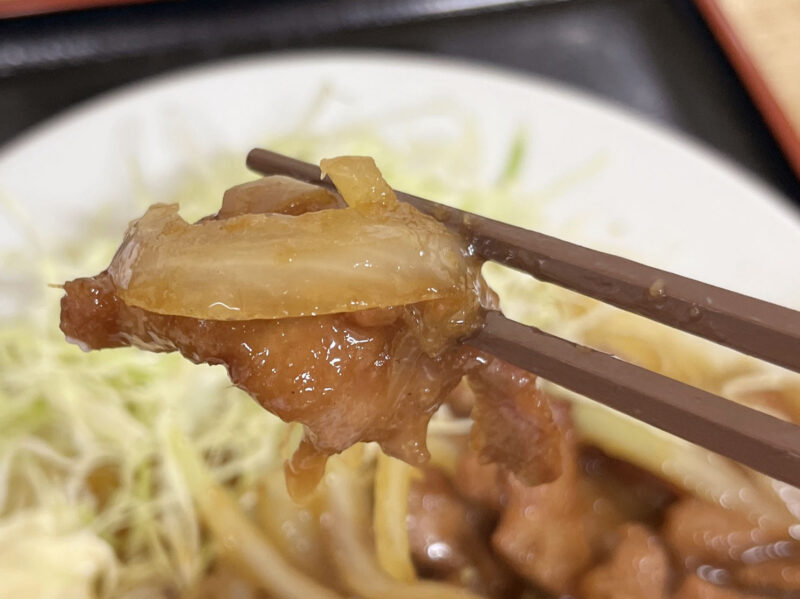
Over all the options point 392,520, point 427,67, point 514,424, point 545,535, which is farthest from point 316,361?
point 427,67

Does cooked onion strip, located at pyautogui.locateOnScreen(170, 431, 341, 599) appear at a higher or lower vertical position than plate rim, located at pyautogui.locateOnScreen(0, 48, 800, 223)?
lower

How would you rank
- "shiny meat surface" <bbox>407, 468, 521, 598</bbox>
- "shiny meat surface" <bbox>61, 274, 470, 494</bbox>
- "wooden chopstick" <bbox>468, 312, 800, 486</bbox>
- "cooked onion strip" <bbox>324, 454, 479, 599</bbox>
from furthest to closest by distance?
"shiny meat surface" <bbox>407, 468, 521, 598</bbox> → "cooked onion strip" <bbox>324, 454, 479, 599</bbox> → "shiny meat surface" <bbox>61, 274, 470, 494</bbox> → "wooden chopstick" <bbox>468, 312, 800, 486</bbox>

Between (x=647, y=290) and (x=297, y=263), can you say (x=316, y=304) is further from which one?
(x=647, y=290)

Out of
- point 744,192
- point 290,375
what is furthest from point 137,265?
point 744,192

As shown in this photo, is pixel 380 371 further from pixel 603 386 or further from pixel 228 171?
pixel 228 171

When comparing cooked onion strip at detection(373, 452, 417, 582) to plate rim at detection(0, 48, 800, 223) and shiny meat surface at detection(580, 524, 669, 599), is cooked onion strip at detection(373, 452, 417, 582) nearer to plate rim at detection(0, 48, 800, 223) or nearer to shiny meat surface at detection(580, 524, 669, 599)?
shiny meat surface at detection(580, 524, 669, 599)

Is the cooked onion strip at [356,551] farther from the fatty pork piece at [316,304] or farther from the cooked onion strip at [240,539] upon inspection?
the fatty pork piece at [316,304]

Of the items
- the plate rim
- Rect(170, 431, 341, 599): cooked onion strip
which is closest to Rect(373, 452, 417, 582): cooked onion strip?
Rect(170, 431, 341, 599): cooked onion strip
